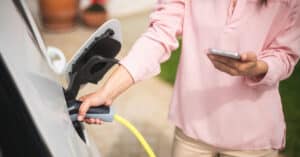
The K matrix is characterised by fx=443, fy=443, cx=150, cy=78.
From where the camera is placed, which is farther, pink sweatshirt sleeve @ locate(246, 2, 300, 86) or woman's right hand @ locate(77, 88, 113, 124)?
pink sweatshirt sleeve @ locate(246, 2, 300, 86)

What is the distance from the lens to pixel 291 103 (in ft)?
6.79

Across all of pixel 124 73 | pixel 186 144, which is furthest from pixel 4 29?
pixel 186 144

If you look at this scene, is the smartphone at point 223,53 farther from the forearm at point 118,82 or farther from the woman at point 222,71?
the forearm at point 118,82

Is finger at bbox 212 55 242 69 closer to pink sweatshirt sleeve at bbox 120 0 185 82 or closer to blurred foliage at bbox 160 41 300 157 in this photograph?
pink sweatshirt sleeve at bbox 120 0 185 82

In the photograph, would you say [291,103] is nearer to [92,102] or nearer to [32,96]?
[92,102]

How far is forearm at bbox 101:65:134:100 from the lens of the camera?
0.79m

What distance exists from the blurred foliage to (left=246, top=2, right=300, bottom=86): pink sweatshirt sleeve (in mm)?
1022

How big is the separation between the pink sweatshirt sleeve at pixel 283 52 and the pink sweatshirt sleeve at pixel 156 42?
0.18m

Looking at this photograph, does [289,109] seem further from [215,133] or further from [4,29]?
[4,29]

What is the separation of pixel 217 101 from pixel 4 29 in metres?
0.60

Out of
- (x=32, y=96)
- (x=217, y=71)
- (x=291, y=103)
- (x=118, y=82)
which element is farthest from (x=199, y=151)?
(x=291, y=103)

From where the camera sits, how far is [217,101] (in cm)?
94

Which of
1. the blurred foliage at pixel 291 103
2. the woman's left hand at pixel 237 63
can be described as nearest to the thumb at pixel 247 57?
Answer: the woman's left hand at pixel 237 63

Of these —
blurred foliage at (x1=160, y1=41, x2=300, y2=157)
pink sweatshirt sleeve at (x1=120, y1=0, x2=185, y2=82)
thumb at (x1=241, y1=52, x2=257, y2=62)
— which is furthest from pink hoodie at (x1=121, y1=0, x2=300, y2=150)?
blurred foliage at (x1=160, y1=41, x2=300, y2=157)
